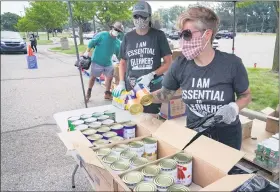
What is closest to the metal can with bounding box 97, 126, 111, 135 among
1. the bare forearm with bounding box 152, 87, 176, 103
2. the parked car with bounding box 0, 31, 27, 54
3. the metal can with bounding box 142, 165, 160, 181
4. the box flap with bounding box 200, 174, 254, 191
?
the bare forearm with bounding box 152, 87, 176, 103

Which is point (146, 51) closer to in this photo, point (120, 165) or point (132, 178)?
point (120, 165)

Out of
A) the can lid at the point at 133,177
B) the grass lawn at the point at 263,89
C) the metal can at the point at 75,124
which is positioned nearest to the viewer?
the can lid at the point at 133,177

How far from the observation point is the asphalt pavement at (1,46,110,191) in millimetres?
3088

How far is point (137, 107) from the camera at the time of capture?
1748 mm

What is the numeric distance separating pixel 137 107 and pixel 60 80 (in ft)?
25.5

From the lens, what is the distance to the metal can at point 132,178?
1191mm

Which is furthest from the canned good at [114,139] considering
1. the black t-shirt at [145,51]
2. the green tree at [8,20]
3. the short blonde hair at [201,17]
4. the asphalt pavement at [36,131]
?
the green tree at [8,20]

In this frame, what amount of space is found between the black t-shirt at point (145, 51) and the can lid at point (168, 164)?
→ 1.66m

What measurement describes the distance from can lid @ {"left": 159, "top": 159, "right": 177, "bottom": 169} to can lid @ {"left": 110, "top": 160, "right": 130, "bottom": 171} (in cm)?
19

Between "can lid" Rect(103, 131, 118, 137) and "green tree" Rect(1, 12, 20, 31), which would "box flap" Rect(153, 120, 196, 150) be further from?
"green tree" Rect(1, 12, 20, 31)

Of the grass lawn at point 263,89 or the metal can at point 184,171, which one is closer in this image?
the metal can at point 184,171

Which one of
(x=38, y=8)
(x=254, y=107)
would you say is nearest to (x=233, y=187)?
(x=254, y=107)

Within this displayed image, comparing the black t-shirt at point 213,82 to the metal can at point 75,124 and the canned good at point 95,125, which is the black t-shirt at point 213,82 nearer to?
the canned good at point 95,125

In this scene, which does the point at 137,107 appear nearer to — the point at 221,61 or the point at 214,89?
the point at 214,89
